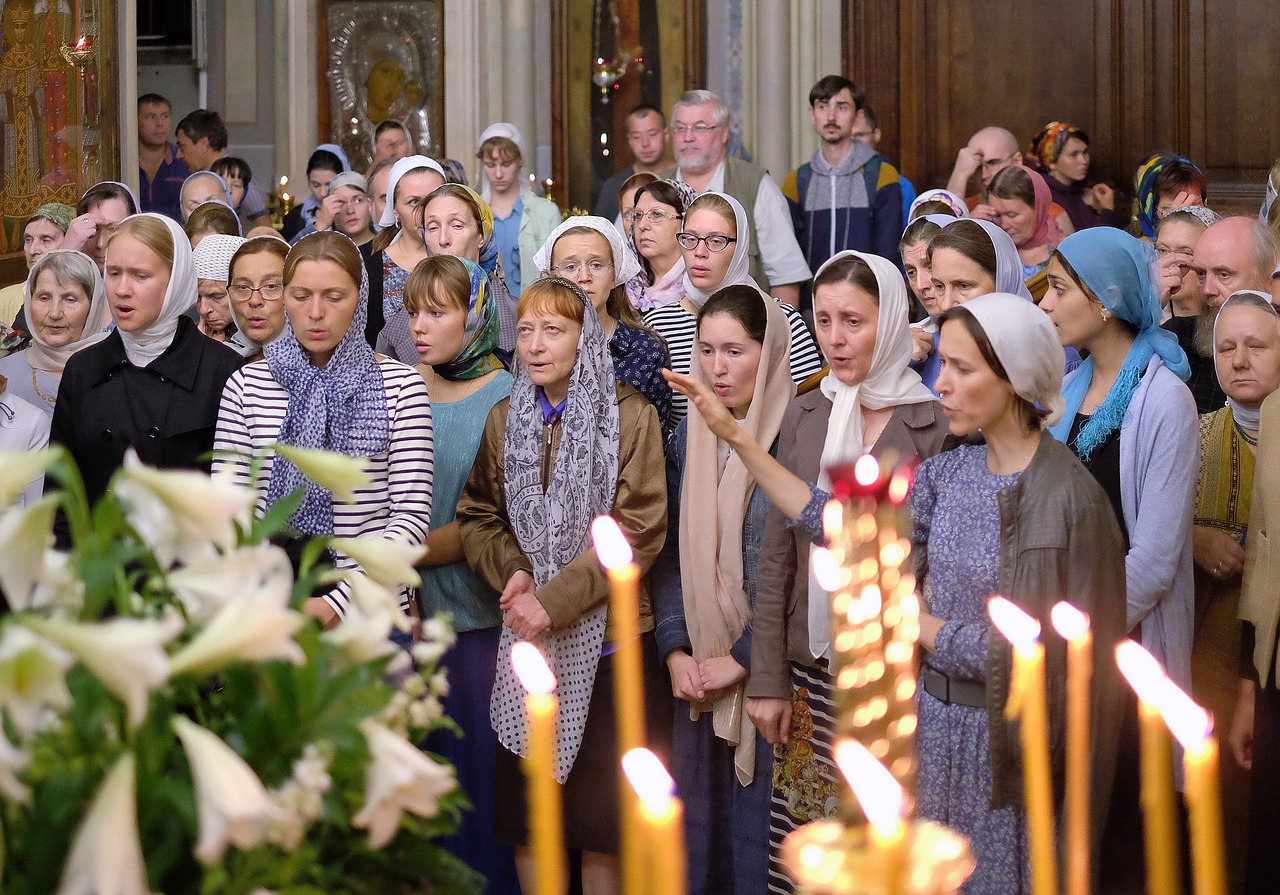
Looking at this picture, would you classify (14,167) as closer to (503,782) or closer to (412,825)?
(503,782)

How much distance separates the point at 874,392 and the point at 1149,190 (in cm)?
318

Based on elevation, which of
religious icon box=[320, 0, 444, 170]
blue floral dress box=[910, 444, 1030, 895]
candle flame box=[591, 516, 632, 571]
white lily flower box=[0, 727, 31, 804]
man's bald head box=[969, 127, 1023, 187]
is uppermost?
religious icon box=[320, 0, 444, 170]

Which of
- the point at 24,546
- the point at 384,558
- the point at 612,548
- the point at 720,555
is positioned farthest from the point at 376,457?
the point at 24,546

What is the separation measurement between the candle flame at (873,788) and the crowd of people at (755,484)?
5.42 feet

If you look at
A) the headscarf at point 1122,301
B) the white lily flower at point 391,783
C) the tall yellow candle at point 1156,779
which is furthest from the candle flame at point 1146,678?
the headscarf at point 1122,301

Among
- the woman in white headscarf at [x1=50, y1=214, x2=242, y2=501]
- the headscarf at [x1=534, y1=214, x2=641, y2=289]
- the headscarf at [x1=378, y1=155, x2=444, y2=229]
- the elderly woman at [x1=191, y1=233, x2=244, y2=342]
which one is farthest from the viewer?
the headscarf at [x1=378, y1=155, x2=444, y2=229]

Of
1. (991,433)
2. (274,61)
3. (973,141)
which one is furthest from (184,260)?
(274,61)

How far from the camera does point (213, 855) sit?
1.04 metres

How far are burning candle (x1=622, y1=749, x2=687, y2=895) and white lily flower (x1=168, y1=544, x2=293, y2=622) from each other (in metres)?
0.35

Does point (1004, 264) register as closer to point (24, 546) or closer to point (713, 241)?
point (713, 241)

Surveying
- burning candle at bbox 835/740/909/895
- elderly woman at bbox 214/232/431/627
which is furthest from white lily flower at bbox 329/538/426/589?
elderly woman at bbox 214/232/431/627

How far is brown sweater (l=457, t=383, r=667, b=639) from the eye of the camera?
134 inches

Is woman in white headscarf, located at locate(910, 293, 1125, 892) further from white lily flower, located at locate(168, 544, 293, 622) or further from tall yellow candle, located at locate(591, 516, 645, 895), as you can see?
white lily flower, located at locate(168, 544, 293, 622)

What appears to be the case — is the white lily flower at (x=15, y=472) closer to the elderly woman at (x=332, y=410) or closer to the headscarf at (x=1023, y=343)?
the headscarf at (x=1023, y=343)
